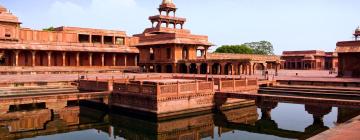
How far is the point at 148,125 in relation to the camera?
17.2 metres

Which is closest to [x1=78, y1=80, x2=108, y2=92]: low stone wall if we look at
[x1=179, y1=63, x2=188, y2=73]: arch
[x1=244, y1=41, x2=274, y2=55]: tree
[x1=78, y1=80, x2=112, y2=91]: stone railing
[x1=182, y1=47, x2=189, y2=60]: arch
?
[x1=78, y1=80, x2=112, y2=91]: stone railing

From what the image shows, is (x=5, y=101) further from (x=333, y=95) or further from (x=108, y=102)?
(x=333, y=95)

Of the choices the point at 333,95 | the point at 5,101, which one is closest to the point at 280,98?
the point at 333,95

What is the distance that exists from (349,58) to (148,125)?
24647 mm

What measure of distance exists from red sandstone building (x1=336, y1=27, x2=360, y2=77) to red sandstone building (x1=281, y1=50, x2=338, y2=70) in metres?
42.0

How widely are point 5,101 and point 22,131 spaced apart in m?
2.10

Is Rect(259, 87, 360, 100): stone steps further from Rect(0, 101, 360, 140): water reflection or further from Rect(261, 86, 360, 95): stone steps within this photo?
Rect(0, 101, 360, 140): water reflection

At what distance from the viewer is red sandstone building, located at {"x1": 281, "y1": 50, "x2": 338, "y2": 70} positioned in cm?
7519

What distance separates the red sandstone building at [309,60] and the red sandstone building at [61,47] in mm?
39400

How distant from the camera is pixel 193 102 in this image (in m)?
19.3

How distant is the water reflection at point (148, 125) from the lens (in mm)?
15883

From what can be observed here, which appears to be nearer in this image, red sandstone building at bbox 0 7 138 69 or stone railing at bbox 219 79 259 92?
stone railing at bbox 219 79 259 92

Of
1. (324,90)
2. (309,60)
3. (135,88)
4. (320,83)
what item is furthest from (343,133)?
(309,60)

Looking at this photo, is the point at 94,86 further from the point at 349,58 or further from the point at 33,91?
the point at 349,58
